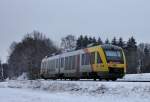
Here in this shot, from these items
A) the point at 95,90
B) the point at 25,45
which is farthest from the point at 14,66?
the point at 95,90

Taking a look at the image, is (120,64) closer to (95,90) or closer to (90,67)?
(90,67)

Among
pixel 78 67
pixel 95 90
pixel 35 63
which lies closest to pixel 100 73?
pixel 78 67

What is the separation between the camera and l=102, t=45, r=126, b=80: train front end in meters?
34.8

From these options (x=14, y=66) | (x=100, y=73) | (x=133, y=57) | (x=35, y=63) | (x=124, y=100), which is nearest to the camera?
(x=124, y=100)

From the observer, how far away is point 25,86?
42.5m

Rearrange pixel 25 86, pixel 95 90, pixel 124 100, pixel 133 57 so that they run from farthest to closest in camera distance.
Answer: pixel 133 57 < pixel 25 86 < pixel 95 90 < pixel 124 100

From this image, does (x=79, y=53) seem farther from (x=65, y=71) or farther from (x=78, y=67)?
(x=65, y=71)

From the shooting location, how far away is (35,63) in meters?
94.9

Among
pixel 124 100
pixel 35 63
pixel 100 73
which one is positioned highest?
pixel 35 63

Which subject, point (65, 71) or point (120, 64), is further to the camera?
point (65, 71)

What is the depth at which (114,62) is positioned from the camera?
3531 centimetres

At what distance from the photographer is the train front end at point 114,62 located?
34850mm

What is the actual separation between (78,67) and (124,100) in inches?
764

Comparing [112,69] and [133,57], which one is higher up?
[133,57]
